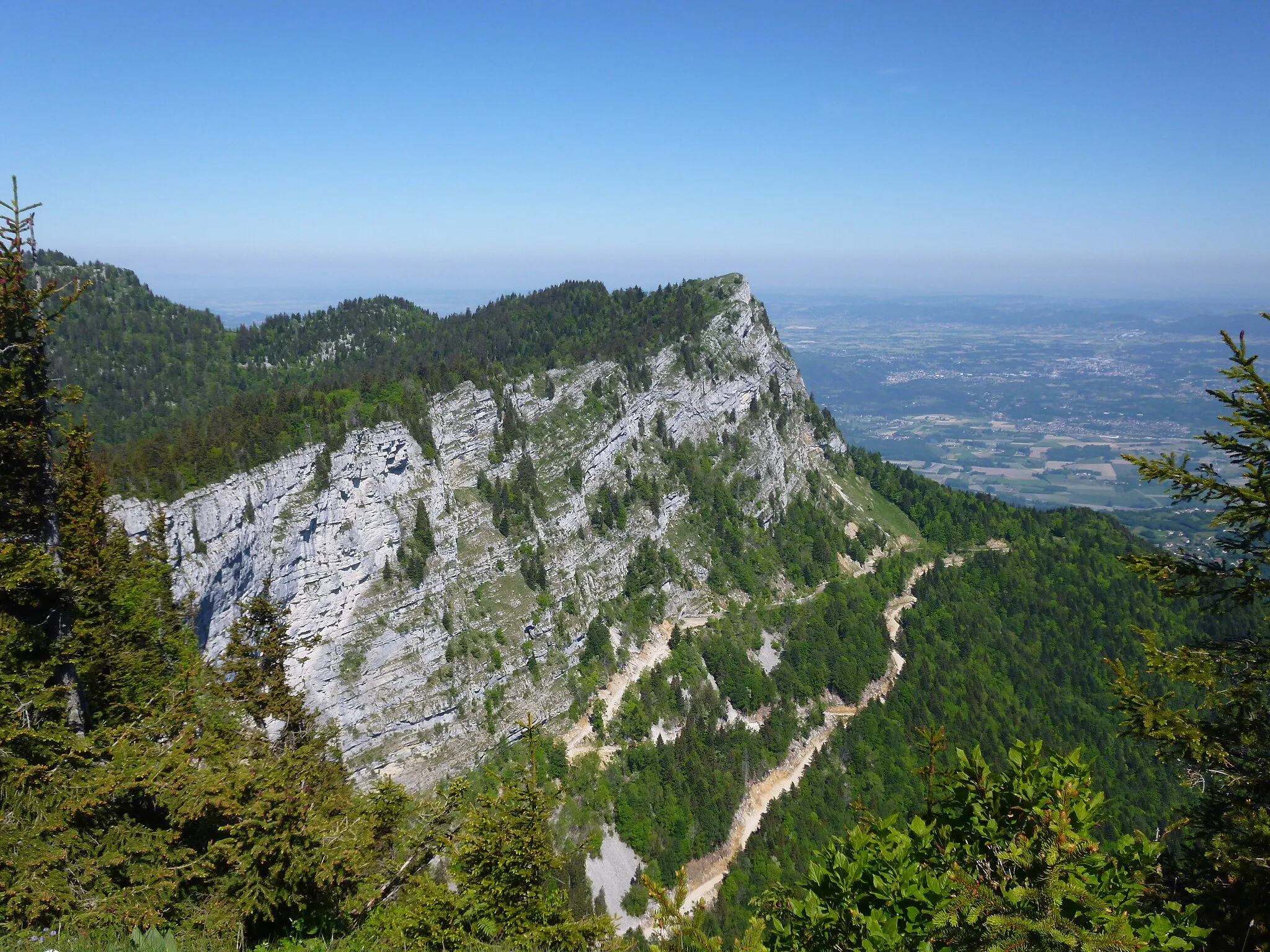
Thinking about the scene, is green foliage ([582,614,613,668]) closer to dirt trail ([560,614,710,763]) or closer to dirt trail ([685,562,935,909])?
dirt trail ([560,614,710,763])

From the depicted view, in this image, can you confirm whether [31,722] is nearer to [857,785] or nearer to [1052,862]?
[1052,862]

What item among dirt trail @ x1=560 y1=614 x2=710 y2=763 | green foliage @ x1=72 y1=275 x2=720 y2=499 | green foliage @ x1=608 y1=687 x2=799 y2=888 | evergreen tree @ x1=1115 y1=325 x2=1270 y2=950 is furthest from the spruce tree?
dirt trail @ x1=560 y1=614 x2=710 y2=763

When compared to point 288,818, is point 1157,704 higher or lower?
higher

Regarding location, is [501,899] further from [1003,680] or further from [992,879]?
[1003,680]

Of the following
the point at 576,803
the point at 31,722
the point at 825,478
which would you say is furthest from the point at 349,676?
the point at 825,478

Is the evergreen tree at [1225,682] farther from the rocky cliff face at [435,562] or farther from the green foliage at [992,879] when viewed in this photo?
the rocky cliff face at [435,562]

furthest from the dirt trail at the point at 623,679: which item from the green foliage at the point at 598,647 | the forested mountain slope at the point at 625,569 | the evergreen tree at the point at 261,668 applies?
the evergreen tree at the point at 261,668

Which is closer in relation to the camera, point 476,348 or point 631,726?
point 631,726
